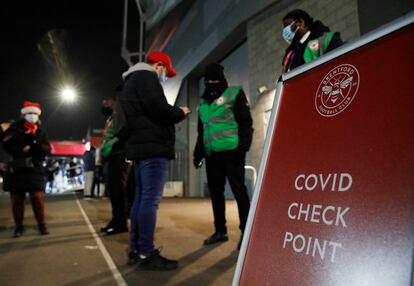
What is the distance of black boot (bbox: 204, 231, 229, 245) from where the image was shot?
9.35 feet

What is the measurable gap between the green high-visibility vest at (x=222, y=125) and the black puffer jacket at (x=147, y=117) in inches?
17.5

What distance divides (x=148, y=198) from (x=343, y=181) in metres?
1.43

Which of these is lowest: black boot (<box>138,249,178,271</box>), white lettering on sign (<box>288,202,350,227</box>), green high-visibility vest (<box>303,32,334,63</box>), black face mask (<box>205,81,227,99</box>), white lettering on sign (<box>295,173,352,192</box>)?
black boot (<box>138,249,178,271</box>)

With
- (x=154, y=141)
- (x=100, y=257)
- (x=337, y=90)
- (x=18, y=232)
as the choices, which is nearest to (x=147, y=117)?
(x=154, y=141)

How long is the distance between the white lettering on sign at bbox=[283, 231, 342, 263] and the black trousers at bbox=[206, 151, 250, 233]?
154cm

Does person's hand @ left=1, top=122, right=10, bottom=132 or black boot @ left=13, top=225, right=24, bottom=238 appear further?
person's hand @ left=1, top=122, right=10, bottom=132

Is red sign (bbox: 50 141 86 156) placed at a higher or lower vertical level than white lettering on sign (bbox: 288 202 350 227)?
higher

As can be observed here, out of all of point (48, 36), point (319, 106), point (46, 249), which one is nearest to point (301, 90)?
point (319, 106)

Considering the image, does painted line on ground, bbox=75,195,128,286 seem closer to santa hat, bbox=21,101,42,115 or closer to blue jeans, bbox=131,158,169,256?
blue jeans, bbox=131,158,169,256

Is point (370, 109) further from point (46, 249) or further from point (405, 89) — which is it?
point (46, 249)

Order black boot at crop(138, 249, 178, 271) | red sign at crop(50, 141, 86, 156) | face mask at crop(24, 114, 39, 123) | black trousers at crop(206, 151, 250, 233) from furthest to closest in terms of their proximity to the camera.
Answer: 1. red sign at crop(50, 141, 86, 156)
2. face mask at crop(24, 114, 39, 123)
3. black trousers at crop(206, 151, 250, 233)
4. black boot at crop(138, 249, 178, 271)

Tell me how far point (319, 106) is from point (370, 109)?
0.71 feet

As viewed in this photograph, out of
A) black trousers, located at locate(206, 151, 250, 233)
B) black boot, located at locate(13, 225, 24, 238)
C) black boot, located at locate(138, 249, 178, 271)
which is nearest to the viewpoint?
black boot, located at locate(138, 249, 178, 271)

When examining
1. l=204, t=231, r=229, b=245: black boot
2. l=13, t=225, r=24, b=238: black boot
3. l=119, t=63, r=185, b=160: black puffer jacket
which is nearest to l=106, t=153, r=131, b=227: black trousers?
l=13, t=225, r=24, b=238: black boot
